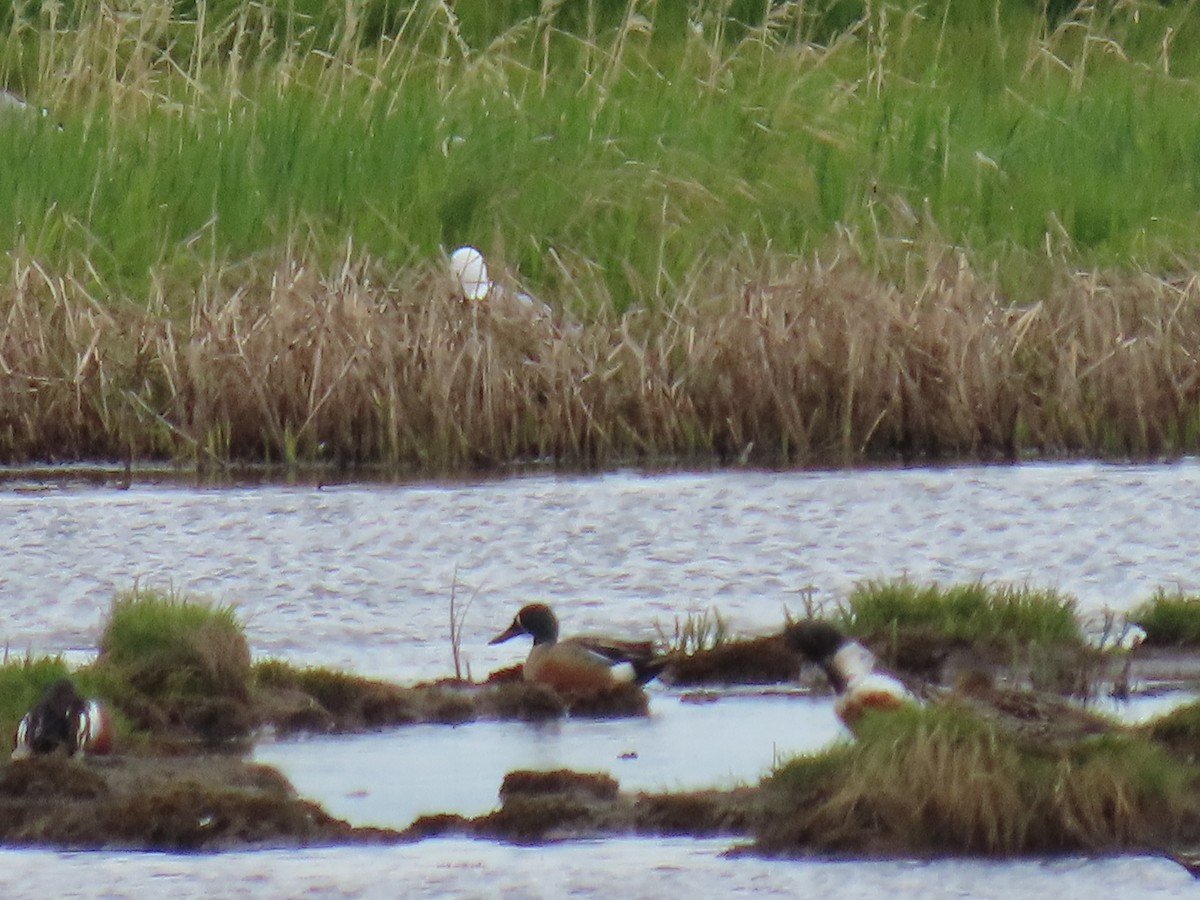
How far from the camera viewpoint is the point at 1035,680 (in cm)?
720

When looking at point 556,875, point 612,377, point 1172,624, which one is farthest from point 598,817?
point 612,377

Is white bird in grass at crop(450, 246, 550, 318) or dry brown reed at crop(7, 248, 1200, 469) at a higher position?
white bird in grass at crop(450, 246, 550, 318)

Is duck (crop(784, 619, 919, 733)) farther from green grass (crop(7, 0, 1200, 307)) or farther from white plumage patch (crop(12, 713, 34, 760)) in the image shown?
green grass (crop(7, 0, 1200, 307))

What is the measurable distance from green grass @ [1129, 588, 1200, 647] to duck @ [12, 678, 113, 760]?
3268 millimetres

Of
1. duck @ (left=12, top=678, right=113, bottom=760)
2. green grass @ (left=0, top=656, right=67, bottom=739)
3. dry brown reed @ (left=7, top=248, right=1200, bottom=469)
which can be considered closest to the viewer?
duck @ (left=12, top=678, right=113, bottom=760)

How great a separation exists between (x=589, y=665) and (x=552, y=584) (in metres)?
2.25

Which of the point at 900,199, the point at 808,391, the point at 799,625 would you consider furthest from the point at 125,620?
the point at 900,199

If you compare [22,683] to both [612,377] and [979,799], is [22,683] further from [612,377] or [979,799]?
[612,377]

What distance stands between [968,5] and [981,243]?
9.61 meters

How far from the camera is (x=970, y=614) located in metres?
7.69

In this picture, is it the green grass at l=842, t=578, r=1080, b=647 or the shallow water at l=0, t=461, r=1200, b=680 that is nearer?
the green grass at l=842, t=578, r=1080, b=647

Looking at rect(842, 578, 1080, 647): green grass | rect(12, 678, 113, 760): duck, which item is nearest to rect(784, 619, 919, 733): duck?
rect(842, 578, 1080, 647): green grass

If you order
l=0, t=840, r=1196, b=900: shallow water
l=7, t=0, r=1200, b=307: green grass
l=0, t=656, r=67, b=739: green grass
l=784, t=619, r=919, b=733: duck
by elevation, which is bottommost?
l=0, t=840, r=1196, b=900: shallow water

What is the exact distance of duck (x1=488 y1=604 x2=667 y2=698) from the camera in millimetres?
7117
